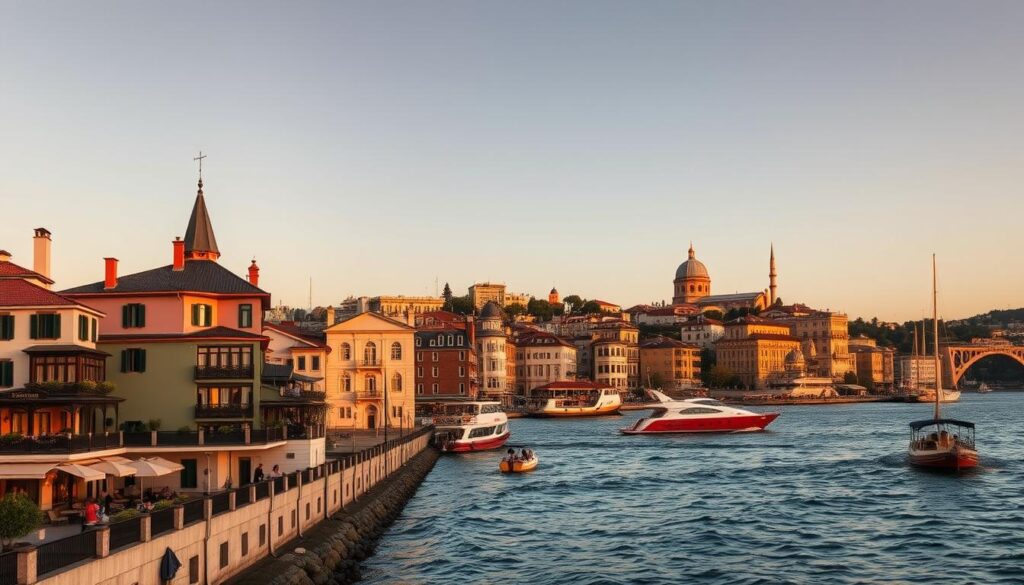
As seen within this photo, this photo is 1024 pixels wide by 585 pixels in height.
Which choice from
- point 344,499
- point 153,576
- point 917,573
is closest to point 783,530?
point 917,573

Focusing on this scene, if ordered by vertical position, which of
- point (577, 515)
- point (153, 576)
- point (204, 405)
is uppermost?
point (204, 405)

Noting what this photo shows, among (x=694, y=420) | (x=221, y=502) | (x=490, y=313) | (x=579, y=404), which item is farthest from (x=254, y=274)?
(x=490, y=313)

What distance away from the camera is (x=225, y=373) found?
142ft

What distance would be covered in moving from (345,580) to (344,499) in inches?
370

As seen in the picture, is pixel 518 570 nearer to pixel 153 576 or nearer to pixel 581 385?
pixel 153 576

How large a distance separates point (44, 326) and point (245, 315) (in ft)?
32.8

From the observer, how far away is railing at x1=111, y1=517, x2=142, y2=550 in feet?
66.4

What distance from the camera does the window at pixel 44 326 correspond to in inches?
1505

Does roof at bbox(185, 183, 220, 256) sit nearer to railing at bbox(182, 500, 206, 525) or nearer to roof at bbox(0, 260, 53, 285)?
roof at bbox(0, 260, 53, 285)

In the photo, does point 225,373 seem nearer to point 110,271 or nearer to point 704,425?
point 110,271

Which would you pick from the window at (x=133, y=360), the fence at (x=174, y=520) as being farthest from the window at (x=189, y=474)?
the fence at (x=174, y=520)

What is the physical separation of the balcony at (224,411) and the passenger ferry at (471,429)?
42.6 meters

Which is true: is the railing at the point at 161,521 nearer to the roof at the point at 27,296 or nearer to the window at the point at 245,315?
the roof at the point at 27,296

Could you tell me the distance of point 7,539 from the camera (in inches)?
928
